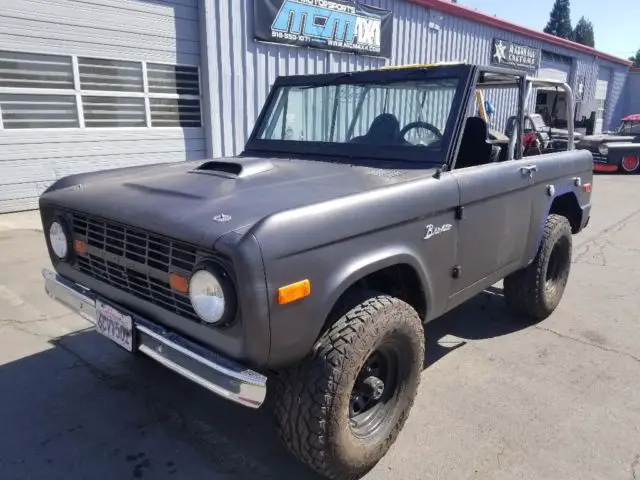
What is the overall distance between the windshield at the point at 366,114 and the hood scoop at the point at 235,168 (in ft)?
2.40

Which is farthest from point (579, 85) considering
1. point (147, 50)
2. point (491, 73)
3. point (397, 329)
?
point (397, 329)

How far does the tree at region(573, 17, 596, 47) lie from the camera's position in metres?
62.6

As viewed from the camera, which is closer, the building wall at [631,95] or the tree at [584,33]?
the building wall at [631,95]

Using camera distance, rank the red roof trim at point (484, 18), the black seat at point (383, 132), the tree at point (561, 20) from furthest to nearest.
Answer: the tree at point (561, 20), the red roof trim at point (484, 18), the black seat at point (383, 132)

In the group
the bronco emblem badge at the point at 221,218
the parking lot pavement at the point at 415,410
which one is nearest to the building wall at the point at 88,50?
the parking lot pavement at the point at 415,410

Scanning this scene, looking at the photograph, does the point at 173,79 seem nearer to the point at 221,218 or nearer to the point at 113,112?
the point at 113,112

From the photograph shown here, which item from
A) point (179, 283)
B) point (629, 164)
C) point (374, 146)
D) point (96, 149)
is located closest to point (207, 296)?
point (179, 283)

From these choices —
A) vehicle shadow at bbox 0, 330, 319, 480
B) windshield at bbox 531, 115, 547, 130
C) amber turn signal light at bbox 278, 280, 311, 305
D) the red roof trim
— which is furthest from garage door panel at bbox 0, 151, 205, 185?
the red roof trim

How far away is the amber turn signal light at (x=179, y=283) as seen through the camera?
2.01 metres

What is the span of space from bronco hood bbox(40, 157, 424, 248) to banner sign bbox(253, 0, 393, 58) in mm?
7203

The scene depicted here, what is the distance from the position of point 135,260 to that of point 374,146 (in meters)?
Answer: 1.64

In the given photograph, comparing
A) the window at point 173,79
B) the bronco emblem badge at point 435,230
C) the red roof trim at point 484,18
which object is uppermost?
the red roof trim at point 484,18

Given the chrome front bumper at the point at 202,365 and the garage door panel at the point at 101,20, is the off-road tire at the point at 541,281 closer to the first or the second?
the chrome front bumper at the point at 202,365

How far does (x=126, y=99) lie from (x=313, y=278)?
294 inches
